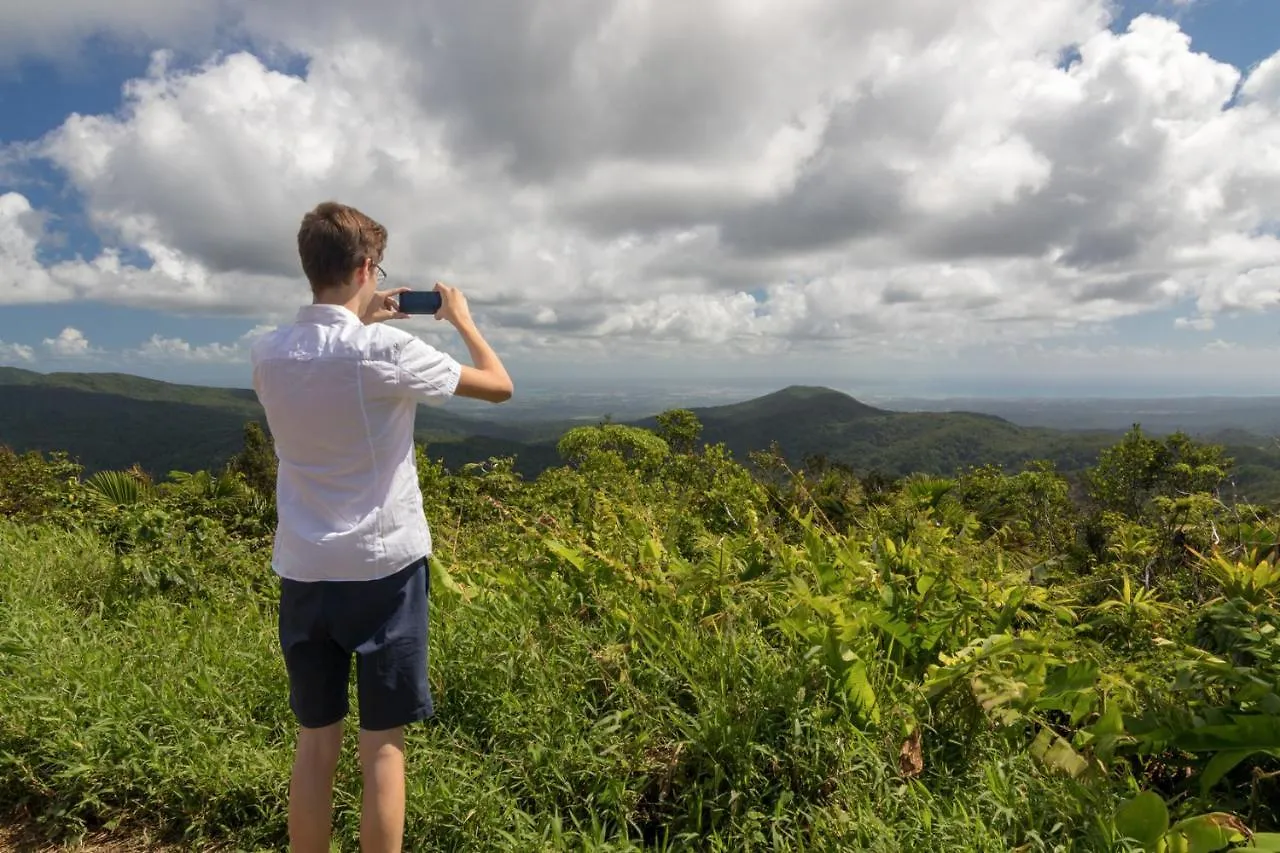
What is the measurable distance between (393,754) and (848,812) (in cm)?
150

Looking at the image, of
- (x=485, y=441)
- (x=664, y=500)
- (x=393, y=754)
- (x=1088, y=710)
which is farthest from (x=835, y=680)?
(x=485, y=441)

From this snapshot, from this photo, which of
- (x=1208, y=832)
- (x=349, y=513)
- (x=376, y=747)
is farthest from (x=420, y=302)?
(x=1208, y=832)

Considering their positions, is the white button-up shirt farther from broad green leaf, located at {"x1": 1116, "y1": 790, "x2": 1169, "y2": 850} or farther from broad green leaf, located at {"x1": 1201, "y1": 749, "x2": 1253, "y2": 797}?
broad green leaf, located at {"x1": 1201, "y1": 749, "x2": 1253, "y2": 797}

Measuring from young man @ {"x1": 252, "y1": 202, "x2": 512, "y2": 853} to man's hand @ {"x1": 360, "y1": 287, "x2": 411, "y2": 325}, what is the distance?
11cm

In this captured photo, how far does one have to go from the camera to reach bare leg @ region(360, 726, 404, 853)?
2.20 meters

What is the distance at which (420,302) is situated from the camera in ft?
8.39

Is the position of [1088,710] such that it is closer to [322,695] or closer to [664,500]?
[322,695]

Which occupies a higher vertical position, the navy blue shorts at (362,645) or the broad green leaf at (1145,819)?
the navy blue shorts at (362,645)

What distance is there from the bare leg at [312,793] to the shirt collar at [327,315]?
1307mm

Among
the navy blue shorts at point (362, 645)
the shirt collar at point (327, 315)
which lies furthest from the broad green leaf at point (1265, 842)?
the shirt collar at point (327, 315)

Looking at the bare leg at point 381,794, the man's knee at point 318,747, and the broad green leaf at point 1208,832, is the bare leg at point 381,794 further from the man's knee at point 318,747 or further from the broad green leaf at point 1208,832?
the broad green leaf at point 1208,832

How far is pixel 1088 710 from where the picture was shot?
2518mm

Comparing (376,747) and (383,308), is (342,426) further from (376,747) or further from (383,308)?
(376,747)

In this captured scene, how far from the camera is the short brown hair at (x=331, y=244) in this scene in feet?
7.11
